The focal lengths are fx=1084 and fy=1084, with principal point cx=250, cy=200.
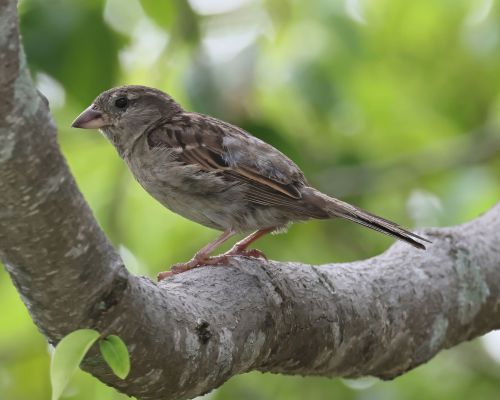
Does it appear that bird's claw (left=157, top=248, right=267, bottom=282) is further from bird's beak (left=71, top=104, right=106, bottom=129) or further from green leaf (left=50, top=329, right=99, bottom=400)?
green leaf (left=50, top=329, right=99, bottom=400)

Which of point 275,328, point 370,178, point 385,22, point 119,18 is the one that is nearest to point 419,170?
point 370,178

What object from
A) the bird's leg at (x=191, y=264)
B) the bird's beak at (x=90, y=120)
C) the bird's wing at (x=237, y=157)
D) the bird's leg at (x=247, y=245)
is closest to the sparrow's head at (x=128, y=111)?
the bird's beak at (x=90, y=120)

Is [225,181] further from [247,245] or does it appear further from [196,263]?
[196,263]

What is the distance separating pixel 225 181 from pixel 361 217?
1.92ft

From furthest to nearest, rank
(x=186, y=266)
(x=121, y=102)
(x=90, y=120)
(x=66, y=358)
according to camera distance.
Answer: (x=121, y=102) < (x=90, y=120) < (x=186, y=266) < (x=66, y=358)

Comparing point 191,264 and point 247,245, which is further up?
point 247,245

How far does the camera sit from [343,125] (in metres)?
5.73

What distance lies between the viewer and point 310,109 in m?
5.07

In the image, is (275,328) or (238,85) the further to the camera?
(238,85)

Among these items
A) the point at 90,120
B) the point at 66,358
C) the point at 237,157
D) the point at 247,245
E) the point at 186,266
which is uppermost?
the point at 90,120

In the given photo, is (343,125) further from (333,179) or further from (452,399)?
(452,399)

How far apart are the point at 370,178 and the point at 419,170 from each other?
31cm

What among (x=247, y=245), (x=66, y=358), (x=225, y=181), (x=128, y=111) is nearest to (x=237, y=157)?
(x=225, y=181)

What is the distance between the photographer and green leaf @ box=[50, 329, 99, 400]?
89.5 inches
